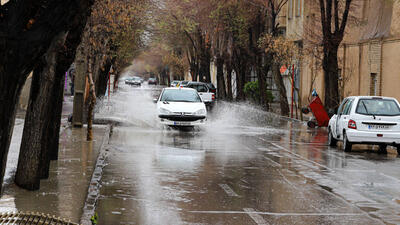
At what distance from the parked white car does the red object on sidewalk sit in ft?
27.7

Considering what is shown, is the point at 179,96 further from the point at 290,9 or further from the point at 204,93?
the point at 290,9

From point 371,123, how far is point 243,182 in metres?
7.22

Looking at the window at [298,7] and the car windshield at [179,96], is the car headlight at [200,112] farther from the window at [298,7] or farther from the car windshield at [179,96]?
the window at [298,7]

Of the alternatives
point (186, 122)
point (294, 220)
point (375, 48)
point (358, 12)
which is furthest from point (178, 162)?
point (358, 12)

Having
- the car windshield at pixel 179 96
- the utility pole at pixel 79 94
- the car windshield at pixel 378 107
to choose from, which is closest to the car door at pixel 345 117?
the car windshield at pixel 378 107

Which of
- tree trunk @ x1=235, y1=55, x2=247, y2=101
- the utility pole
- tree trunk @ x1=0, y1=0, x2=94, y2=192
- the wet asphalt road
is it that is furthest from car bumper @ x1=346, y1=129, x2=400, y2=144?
tree trunk @ x1=235, y1=55, x2=247, y2=101

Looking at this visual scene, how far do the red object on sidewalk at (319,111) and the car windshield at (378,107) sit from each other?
8.69m

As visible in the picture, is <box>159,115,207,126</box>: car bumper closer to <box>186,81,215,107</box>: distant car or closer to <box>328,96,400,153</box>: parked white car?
<box>328,96,400,153</box>: parked white car

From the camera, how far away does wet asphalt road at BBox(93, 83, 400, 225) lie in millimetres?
9961

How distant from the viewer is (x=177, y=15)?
5081cm

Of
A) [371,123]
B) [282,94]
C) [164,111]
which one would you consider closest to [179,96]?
[164,111]

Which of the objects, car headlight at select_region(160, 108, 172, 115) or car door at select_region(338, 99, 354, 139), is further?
car headlight at select_region(160, 108, 172, 115)

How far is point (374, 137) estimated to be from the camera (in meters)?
19.4

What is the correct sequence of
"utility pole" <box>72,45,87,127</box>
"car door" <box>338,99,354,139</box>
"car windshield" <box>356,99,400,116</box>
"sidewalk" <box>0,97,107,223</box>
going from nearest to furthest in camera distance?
"sidewalk" <box>0,97,107,223</box> < "car windshield" <box>356,99,400,116</box> < "car door" <box>338,99,354,139</box> < "utility pole" <box>72,45,87,127</box>
